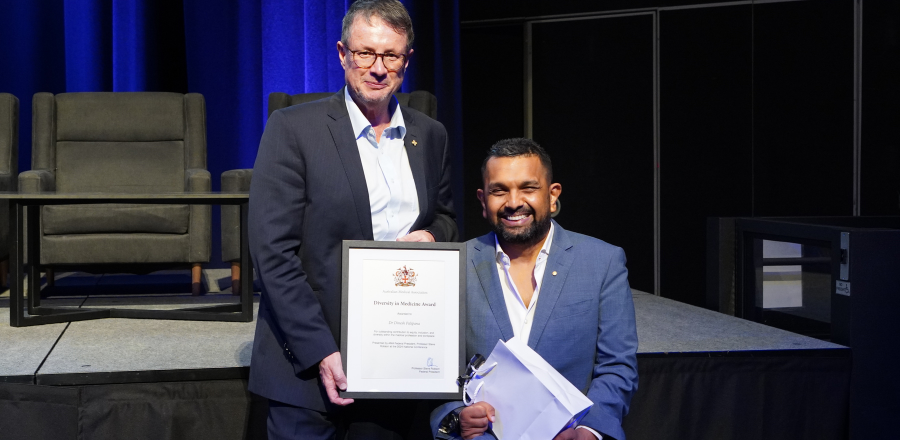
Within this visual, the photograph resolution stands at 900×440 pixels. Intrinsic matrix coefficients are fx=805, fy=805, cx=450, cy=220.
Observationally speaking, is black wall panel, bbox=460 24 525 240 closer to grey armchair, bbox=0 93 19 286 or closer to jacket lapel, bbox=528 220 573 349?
grey armchair, bbox=0 93 19 286

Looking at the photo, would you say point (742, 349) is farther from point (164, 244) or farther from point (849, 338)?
point (164, 244)

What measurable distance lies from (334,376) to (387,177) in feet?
1.33

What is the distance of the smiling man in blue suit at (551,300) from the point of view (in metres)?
1.73

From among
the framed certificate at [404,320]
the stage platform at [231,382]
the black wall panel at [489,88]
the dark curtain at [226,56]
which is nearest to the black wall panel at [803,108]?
the black wall panel at [489,88]

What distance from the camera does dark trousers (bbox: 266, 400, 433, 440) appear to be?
63.7 inches

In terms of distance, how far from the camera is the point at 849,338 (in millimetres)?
2658

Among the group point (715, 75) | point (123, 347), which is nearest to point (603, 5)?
point (715, 75)

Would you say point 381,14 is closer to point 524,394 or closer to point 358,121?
point 358,121

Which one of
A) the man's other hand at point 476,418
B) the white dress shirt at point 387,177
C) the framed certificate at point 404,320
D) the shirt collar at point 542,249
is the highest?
the white dress shirt at point 387,177

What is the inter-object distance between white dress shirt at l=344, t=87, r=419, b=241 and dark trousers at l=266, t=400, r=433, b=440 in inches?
14.2

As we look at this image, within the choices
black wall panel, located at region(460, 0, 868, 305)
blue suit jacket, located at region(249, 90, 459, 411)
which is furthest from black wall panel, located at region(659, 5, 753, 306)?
blue suit jacket, located at region(249, 90, 459, 411)

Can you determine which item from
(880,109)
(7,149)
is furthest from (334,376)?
(880,109)

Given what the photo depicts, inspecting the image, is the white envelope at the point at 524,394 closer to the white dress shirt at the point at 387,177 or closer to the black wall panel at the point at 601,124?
the white dress shirt at the point at 387,177

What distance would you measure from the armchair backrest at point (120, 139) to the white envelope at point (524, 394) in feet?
10.5
